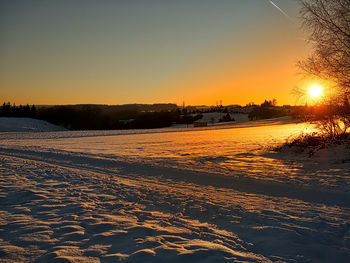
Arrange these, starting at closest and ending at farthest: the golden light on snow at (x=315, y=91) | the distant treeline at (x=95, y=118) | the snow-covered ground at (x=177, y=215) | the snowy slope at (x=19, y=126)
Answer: the snow-covered ground at (x=177, y=215), the golden light on snow at (x=315, y=91), the snowy slope at (x=19, y=126), the distant treeline at (x=95, y=118)

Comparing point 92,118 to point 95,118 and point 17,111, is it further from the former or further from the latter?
point 17,111

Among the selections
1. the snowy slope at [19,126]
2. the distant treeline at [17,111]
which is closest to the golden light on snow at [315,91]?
the snowy slope at [19,126]

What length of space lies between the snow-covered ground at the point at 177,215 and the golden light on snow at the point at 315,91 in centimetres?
385

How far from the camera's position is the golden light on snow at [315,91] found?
12.0 meters

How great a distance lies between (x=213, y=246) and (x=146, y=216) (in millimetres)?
1643

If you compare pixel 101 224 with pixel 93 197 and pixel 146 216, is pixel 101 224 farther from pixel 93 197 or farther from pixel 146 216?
pixel 93 197

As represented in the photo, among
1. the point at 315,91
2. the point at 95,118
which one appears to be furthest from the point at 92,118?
the point at 315,91

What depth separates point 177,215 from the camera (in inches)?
198

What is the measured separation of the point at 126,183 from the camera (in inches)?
304

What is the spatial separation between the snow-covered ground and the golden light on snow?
3852 mm

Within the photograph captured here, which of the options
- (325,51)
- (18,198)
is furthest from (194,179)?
(325,51)

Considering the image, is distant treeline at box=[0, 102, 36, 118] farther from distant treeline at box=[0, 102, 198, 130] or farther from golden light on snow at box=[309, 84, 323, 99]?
golden light on snow at box=[309, 84, 323, 99]

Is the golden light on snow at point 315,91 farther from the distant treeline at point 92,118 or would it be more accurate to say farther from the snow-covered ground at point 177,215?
the distant treeline at point 92,118

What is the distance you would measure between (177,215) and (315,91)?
1003cm
